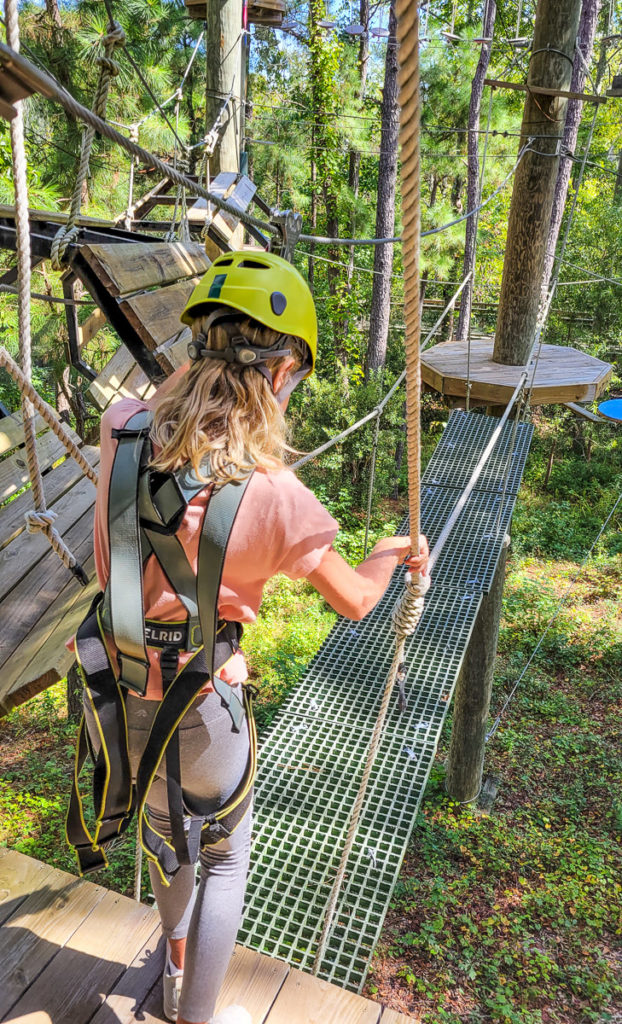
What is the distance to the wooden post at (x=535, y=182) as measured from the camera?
3.03 m

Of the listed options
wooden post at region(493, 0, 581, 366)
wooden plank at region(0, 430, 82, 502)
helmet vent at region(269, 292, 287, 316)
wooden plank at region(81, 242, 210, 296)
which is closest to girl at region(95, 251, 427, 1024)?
helmet vent at region(269, 292, 287, 316)

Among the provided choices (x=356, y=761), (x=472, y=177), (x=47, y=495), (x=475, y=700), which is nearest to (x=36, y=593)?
(x=47, y=495)

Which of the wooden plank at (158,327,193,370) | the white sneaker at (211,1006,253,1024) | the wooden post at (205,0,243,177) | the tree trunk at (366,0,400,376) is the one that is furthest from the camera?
the tree trunk at (366,0,400,376)

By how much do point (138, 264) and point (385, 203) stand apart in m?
7.59

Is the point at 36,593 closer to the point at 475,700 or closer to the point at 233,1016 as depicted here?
the point at 233,1016

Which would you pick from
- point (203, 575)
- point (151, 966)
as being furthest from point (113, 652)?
point (151, 966)

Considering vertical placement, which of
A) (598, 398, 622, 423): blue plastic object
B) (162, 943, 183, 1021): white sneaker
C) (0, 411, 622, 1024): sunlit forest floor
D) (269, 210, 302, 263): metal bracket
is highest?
(269, 210, 302, 263): metal bracket

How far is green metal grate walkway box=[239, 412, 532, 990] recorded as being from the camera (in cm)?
225

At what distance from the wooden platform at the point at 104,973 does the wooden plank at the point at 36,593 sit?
527 mm

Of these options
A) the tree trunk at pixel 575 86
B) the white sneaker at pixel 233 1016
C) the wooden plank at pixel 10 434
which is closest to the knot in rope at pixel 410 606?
the white sneaker at pixel 233 1016

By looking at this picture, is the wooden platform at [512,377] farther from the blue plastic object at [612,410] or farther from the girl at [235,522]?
the girl at [235,522]

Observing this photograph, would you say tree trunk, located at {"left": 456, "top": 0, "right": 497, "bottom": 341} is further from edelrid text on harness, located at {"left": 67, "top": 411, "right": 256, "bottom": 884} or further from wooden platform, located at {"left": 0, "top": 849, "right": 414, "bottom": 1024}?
edelrid text on harness, located at {"left": 67, "top": 411, "right": 256, "bottom": 884}

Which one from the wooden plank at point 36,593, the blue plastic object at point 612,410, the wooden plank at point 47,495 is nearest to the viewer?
the wooden plank at point 36,593

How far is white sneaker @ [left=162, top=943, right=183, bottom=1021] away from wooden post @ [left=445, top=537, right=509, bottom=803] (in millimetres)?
2773
